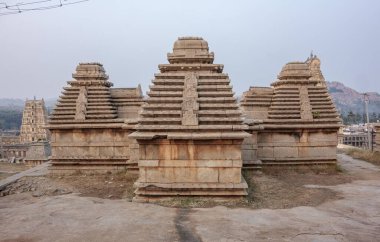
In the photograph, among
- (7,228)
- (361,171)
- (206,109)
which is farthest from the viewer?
(361,171)

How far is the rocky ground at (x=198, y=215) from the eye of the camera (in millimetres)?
6695

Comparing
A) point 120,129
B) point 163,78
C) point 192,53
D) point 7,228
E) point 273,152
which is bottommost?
point 7,228

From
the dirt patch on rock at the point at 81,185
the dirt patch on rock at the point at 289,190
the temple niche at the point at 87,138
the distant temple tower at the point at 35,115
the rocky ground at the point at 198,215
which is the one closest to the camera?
the rocky ground at the point at 198,215

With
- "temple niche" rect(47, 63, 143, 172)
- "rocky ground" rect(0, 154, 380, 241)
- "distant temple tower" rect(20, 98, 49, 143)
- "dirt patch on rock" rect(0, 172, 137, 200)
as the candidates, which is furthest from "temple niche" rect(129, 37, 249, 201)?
"distant temple tower" rect(20, 98, 49, 143)

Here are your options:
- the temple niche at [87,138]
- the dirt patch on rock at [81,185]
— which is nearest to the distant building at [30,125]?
the temple niche at [87,138]

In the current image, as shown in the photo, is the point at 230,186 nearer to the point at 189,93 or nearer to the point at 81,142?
the point at 189,93

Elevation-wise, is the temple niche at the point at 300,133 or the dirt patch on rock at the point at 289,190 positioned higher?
the temple niche at the point at 300,133

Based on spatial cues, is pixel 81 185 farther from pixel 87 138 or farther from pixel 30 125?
pixel 30 125

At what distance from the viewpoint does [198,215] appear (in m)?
7.94

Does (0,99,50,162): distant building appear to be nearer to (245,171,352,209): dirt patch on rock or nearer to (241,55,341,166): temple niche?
(241,55,341,166): temple niche

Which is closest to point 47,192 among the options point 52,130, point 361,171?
point 52,130

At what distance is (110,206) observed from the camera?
8938 mm

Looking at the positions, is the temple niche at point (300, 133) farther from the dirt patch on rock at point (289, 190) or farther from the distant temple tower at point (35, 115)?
the distant temple tower at point (35, 115)

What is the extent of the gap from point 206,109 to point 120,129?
5692mm
